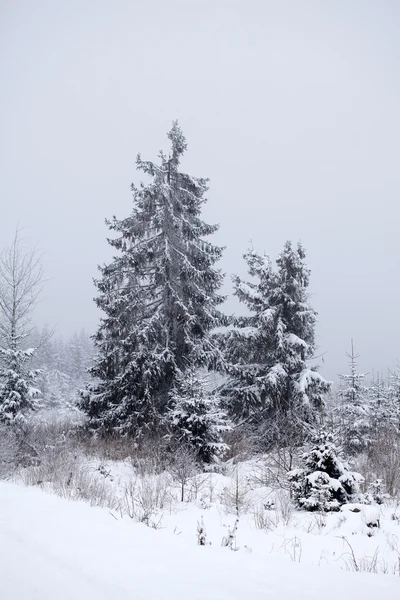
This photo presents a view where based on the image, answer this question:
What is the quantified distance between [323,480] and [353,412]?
9.45 meters

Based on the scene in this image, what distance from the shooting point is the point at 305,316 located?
1534cm

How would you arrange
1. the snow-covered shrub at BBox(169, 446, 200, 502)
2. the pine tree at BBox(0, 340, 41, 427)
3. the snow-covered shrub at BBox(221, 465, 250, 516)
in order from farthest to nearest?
the pine tree at BBox(0, 340, 41, 427)
the snow-covered shrub at BBox(169, 446, 200, 502)
the snow-covered shrub at BBox(221, 465, 250, 516)

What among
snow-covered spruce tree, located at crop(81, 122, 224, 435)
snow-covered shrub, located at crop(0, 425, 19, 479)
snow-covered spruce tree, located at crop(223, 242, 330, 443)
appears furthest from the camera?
snow-covered spruce tree, located at crop(81, 122, 224, 435)

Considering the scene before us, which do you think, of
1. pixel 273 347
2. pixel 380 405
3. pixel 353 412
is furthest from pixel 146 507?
pixel 380 405

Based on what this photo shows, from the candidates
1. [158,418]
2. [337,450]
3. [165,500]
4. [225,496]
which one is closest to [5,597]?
[165,500]

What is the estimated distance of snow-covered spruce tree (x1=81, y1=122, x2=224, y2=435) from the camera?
14.8 m

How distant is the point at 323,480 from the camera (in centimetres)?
682

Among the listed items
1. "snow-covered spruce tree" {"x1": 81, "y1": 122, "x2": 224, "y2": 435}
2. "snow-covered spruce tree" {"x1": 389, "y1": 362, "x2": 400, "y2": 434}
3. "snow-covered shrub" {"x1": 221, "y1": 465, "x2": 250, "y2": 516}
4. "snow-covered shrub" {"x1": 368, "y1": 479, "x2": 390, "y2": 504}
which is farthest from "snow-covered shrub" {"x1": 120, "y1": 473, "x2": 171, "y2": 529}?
"snow-covered spruce tree" {"x1": 389, "y1": 362, "x2": 400, "y2": 434}

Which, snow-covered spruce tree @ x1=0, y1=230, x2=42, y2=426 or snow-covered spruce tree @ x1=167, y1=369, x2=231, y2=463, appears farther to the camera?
snow-covered spruce tree @ x1=0, y1=230, x2=42, y2=426

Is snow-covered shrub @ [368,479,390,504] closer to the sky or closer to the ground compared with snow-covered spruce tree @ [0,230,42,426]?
closer to the ground

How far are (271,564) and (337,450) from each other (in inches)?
162

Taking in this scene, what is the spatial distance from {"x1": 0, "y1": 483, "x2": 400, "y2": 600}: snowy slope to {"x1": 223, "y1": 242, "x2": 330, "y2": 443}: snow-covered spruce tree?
10.6 metres

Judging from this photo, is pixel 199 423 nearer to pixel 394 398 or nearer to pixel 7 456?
pixel 7 456

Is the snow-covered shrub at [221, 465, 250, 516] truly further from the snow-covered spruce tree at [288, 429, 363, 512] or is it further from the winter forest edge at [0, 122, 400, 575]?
the winter forest edge at [0, 122, 400, 575]
